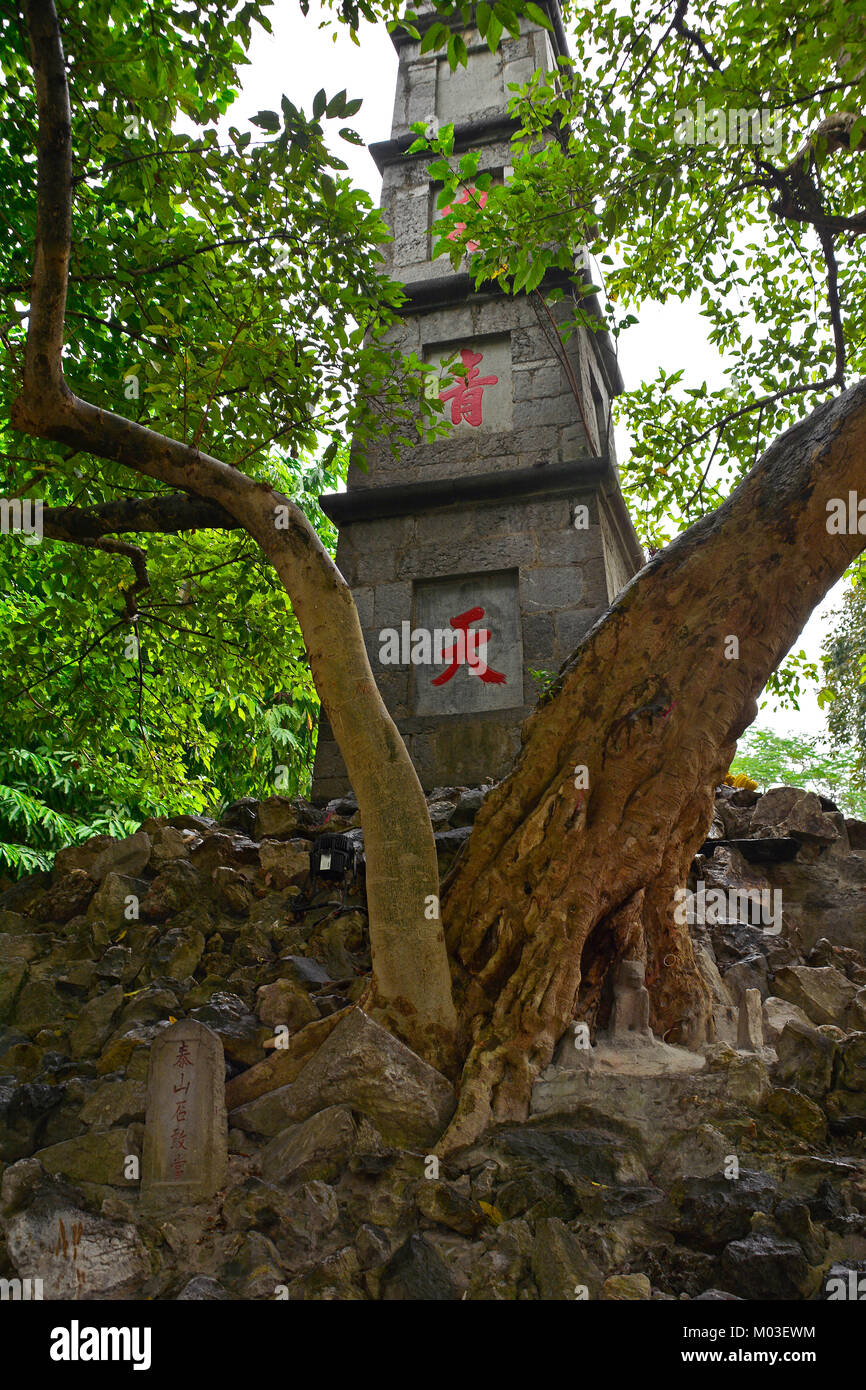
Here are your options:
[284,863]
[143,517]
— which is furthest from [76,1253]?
→ [143,517]

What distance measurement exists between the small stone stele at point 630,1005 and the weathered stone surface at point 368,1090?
0.84m

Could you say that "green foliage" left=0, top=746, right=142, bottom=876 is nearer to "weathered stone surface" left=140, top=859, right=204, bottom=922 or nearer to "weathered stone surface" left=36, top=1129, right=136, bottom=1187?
"weathered stone surface" left=140, top=859, right=204, bottom=922

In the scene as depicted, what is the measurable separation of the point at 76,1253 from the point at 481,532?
630 centimetres

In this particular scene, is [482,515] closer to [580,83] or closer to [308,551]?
[580,83]

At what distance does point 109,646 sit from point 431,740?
8.81ft

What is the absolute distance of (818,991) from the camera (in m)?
4.54

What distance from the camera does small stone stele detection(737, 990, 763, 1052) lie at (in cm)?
419

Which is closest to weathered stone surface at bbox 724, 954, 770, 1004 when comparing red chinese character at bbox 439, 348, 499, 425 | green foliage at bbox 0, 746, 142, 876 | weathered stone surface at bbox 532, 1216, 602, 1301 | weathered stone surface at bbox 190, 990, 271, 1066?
weathered stone surface at bbox 532, 1216, 602, 1301

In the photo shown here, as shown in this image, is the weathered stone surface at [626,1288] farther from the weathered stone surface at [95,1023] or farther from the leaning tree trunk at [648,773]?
the weathered stone surface at [95,1023]

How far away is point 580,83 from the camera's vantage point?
631 centimetres

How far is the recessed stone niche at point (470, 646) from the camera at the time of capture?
7.82 metres

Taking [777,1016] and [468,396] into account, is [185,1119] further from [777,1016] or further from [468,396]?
[468,396]
